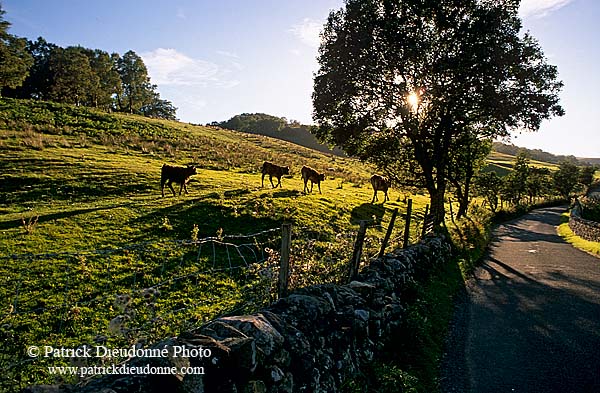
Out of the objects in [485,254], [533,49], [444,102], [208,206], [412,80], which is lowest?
[485,254]

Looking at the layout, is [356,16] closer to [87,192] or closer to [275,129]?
[87,192]

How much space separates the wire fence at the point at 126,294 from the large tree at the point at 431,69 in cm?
1208

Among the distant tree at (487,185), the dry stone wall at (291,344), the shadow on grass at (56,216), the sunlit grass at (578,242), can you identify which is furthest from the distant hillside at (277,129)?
the dry stone wall at (291,344)

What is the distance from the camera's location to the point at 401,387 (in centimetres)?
663

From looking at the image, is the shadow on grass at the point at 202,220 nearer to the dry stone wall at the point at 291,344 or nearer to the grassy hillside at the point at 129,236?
the grassy hillside at the point at 129,236

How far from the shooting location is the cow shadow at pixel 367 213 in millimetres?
23297

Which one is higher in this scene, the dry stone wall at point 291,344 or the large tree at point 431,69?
the large tree at point 431,69

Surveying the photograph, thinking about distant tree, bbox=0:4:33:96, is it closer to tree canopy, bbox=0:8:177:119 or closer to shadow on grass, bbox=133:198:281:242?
tree canopy, bbox=0:8:177:119

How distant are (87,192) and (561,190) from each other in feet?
327

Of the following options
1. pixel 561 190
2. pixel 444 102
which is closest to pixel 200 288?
pixel 444 102

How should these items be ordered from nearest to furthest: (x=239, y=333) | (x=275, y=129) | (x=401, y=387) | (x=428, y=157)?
(x=239, y=333) < (x=401, y=387) < (x=428, y=157) < (x=275, y=129)

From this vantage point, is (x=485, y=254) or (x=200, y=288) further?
(x=485, y=254)

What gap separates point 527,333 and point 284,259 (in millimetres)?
7565

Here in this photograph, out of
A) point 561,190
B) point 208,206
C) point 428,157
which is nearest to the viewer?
point 208,206
